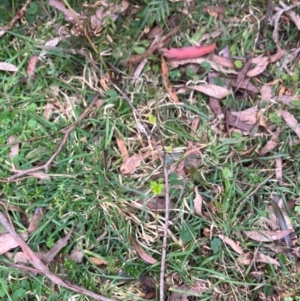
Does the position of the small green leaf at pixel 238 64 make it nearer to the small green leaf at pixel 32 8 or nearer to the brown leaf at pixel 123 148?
the brown leaf at pixel 123 148

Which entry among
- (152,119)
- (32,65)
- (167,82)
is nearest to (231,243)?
(152,119)

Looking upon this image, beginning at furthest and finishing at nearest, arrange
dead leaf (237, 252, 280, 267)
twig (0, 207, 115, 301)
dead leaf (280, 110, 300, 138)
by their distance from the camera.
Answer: dead leaf (280, 110, 300, 138) → dead leaf (237, 252, 280, 267) → twig (0, 207, 115, 301)

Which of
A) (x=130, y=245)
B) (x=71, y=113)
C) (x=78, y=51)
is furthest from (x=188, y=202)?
(x=78, y=51)

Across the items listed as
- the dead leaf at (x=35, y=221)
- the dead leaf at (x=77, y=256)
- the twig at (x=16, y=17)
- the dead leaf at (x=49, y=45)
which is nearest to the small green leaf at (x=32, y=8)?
the twig at (x=16, y=17)

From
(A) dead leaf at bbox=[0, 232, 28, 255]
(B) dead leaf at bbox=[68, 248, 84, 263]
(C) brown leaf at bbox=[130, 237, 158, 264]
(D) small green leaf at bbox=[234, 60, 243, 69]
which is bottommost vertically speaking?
(C) brown leaf at bbox=[130, 237, 158, 264]

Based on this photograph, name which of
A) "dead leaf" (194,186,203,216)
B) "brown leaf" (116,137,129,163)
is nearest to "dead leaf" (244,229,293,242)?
"dead leaf" (194,186,203,216)

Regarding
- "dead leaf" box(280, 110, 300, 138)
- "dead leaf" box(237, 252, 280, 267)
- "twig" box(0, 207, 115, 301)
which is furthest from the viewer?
"dead leaf" box(280, 110, 300, 138)

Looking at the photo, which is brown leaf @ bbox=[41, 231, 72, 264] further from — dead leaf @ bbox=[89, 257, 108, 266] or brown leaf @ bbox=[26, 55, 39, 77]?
brown leaf @ bbox=[26, 55, 39, 77]
